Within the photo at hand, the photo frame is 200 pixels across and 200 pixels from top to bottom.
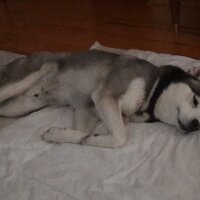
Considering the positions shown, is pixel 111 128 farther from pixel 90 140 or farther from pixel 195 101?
pixel 195 101

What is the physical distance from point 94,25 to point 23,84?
6.01 feet

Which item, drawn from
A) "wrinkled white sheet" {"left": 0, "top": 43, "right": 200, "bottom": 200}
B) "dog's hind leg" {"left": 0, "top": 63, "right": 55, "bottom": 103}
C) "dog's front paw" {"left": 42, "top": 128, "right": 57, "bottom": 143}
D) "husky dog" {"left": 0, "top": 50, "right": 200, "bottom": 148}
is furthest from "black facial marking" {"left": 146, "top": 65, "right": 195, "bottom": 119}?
"dog's hind leg" {"left": 0, "top": 63, "right": 55, "bottom": 103}

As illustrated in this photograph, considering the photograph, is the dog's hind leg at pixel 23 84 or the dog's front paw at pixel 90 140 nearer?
the dog's front paw at pixel 90 140

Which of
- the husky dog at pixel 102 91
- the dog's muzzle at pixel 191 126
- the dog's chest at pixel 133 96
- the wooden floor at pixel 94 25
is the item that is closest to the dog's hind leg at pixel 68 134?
the husky dog at pixel 102 91

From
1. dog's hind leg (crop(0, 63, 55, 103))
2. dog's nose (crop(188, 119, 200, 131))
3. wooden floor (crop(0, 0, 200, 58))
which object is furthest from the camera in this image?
wooden floor (crop(0, 0, 200, 58))

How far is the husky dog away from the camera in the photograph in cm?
195

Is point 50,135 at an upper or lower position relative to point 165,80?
lower

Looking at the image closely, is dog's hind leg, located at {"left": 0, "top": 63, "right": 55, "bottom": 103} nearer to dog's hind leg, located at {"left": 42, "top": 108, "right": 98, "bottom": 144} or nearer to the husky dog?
the husky dog

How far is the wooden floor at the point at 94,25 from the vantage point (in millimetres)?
3490

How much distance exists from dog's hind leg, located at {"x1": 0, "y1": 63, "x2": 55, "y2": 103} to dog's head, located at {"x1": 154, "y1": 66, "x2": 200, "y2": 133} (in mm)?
619

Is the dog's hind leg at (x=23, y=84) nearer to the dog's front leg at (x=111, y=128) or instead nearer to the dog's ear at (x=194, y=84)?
the dog's front leg at (x=111, y=128)

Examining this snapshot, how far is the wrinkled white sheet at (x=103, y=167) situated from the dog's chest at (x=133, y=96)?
0.39ft

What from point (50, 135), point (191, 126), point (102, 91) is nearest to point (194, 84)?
point (191, 126)

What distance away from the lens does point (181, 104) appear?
1.93m
